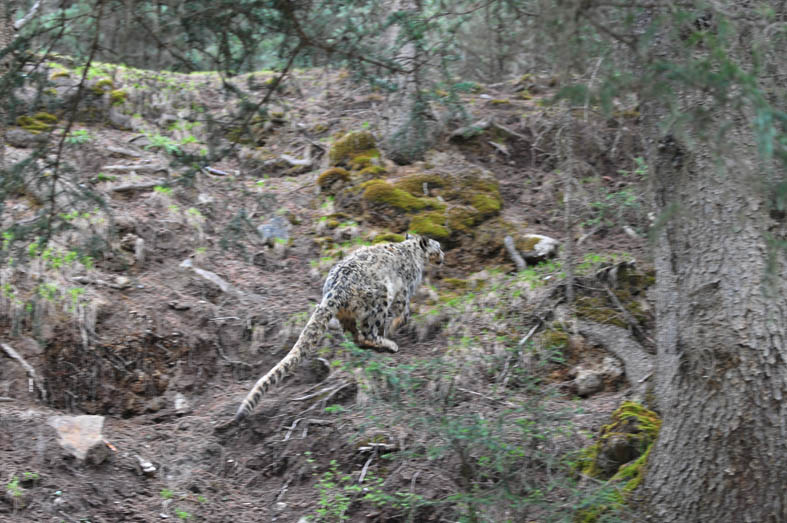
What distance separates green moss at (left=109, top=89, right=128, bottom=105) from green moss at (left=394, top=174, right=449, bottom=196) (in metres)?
5.58

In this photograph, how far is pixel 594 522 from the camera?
219 inches

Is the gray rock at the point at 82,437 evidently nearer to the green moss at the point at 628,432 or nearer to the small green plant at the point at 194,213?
the small green plant at the point at 194,213

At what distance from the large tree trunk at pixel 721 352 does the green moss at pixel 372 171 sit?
19.9 ft

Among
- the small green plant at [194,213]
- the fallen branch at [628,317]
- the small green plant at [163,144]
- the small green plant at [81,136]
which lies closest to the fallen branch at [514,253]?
the fallen branch at [628,317]

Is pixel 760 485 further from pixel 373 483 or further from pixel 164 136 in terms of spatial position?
pixel 164 136

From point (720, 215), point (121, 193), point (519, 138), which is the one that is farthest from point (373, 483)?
point (519, 138)

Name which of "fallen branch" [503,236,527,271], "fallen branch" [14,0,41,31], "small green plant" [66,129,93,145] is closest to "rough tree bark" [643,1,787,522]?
"fallen branch" [503,236,527,271]

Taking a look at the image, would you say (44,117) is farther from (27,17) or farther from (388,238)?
(388,238)

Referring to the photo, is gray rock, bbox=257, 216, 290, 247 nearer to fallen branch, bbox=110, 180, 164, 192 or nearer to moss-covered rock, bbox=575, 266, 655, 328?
fallen branch, bbox=110, 180, 164, 192

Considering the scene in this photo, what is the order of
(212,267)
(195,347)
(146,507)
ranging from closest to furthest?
1. (146,507)
2. (195,347)
3. (212,267)

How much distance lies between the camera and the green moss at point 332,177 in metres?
11.4

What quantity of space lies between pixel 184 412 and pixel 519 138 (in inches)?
279

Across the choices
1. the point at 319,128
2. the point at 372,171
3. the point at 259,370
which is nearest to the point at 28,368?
the point at 259,370

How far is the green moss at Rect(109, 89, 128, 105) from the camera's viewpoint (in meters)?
12.8
